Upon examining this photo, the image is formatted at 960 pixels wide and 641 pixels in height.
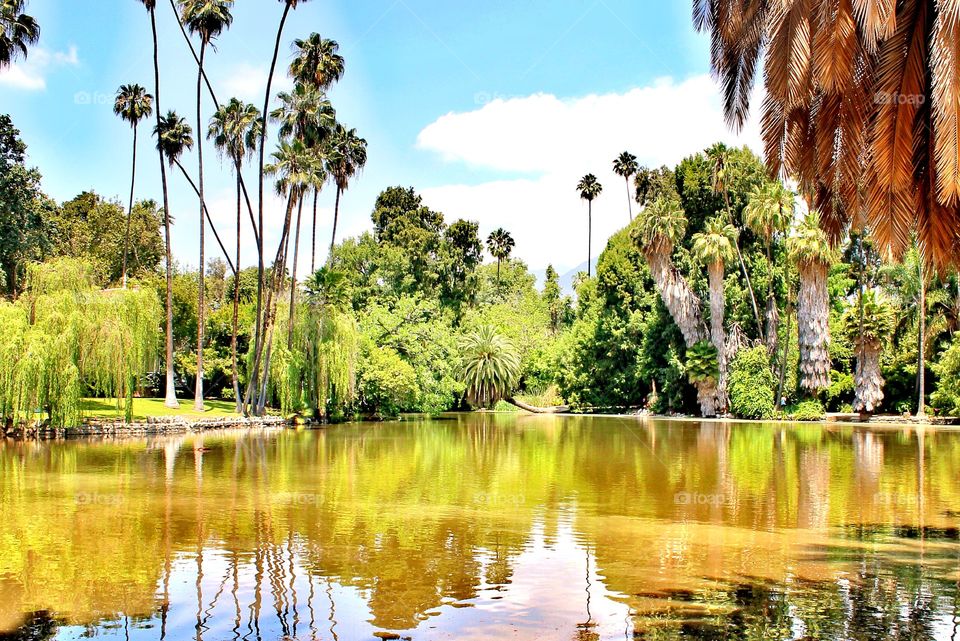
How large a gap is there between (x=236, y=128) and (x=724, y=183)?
35.2 m

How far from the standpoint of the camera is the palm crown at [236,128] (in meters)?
49.2

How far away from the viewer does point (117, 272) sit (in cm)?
6719

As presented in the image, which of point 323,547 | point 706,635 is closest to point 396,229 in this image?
point 323,547

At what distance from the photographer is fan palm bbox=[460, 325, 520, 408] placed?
7375 cm

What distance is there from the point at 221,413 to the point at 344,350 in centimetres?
915

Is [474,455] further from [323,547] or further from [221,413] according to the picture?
[221,413]

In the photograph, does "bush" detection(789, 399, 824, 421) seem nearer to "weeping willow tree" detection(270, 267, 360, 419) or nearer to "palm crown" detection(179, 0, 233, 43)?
"weeping willow tree" detection(270, 267, 360, 419)

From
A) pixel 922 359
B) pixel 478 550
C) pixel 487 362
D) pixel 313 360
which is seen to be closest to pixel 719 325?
pixel 922 359

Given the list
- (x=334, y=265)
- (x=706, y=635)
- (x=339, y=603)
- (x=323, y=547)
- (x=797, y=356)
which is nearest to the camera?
(x=706, y=635)

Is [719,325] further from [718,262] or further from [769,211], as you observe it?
[769,211]

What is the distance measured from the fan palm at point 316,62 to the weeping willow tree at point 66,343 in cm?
1893

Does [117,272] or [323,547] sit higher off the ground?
[117,272]

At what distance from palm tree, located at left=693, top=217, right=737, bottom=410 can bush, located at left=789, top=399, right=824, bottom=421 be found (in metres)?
6.14

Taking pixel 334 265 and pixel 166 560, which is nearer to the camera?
pixel 166 560
